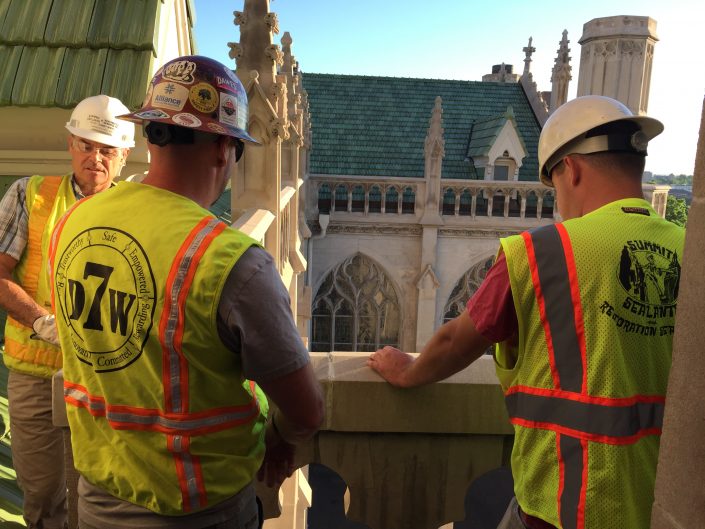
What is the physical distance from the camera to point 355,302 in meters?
17.2

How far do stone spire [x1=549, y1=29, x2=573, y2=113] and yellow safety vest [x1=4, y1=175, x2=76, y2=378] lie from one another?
18.4 metres

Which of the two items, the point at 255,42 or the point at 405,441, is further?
the point at 255,42

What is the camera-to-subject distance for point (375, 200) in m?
17.2

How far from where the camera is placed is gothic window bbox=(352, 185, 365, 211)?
17.1m

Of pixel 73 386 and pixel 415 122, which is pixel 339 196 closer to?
pixel 415 122

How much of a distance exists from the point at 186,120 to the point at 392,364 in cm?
104

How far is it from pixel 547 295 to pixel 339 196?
15773 millimetres

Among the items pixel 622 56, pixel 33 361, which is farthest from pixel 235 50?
pixel 622 56

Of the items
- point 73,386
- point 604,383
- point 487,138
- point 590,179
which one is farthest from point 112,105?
point 487,138

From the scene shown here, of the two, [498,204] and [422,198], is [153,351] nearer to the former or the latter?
[422,198]

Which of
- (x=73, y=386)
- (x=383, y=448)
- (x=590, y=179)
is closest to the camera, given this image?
(x=73, y=386)

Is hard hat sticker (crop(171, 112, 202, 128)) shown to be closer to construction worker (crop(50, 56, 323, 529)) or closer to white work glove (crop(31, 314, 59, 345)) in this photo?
construction worker (crop(50, 56, 323, 529))

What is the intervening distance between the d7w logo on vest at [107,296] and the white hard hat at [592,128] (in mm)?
1158

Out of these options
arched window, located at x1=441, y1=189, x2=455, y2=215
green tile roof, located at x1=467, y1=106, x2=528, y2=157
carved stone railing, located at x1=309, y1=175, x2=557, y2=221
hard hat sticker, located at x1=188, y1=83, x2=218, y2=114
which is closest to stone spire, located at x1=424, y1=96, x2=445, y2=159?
carved stone railing, located at x1=309, y1=175, x2=557, y2=221
